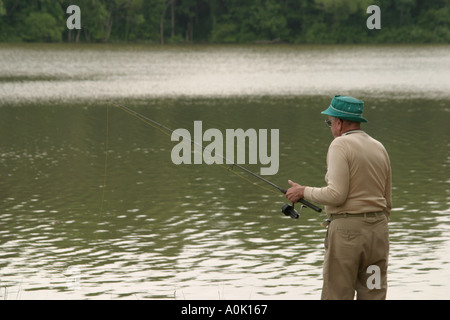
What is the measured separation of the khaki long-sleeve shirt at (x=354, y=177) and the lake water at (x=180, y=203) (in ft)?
11.7

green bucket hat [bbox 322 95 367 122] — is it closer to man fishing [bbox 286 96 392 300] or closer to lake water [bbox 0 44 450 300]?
man fishing [bbox 286 96 392 300]

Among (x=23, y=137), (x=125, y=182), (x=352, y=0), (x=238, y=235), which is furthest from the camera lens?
(x=352, y=0)

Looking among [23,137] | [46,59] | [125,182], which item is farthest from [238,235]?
[46,59]

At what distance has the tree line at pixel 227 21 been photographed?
97062mm

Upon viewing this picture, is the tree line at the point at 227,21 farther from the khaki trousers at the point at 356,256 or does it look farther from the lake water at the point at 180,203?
the khaki trousers at the point at 356,256

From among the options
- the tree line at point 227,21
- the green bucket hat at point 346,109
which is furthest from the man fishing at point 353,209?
the tree line at point 227,21

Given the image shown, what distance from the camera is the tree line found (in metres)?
97.1

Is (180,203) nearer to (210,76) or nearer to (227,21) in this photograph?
(210,76)

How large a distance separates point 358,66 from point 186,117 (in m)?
31.7

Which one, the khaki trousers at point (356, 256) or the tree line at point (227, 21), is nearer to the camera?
the khaki trousers at point (356, 256)

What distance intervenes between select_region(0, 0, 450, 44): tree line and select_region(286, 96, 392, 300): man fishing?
91764mm
